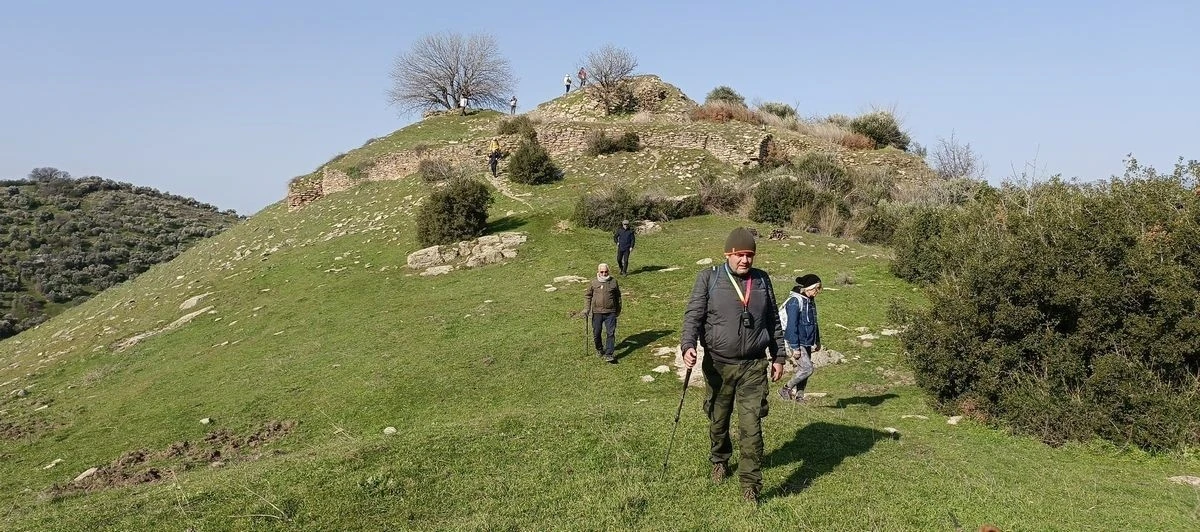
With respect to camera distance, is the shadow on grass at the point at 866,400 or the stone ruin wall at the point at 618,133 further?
the stone ruin wall at the point at 618,133

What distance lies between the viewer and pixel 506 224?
79.6 ft

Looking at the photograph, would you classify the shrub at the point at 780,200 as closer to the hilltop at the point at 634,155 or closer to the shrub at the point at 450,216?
the hilltop at the point at 634,155

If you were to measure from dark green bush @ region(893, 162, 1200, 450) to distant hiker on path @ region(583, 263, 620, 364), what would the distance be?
5171 mm

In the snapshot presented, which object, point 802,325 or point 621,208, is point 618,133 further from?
point 802,325

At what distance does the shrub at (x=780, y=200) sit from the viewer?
24250mm

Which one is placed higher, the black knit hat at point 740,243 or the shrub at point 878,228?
the black knit hat at point 740,243

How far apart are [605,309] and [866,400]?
4.83 metres

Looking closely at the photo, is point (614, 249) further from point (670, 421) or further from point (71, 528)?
point (71, 528)

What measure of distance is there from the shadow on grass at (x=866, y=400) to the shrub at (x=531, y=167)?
73.9ft

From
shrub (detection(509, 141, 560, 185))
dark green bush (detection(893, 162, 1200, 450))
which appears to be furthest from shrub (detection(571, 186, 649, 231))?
dark green bush (detection(893, 162, 1200, 450))

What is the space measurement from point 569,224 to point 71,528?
19404 millimetres

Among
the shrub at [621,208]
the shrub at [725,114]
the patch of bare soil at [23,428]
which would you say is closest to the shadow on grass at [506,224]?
the shrub at [621,208]

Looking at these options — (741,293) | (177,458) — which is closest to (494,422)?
(741,293)

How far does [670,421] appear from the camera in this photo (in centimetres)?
774
